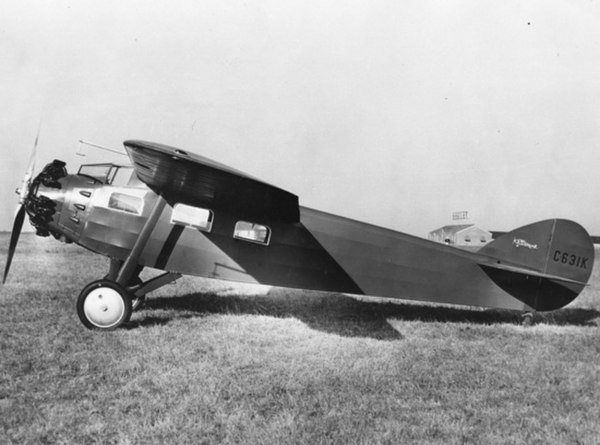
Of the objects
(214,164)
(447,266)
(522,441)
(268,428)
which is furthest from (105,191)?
(522,441)

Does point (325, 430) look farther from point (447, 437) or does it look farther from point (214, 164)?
point (214, 164)

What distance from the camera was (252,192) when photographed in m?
6.14

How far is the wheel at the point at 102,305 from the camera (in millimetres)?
6414

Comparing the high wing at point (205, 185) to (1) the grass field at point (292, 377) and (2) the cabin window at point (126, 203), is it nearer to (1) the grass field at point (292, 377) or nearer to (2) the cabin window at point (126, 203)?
(2) the cabin window at point (126, 203)

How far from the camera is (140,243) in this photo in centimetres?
658

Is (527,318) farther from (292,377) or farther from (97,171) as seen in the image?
(97,171)

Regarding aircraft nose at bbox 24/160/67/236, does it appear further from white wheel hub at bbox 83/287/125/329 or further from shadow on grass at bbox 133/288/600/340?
shadow on grass at bbox 133/288/600/340

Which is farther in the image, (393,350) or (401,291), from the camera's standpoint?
(401,291)

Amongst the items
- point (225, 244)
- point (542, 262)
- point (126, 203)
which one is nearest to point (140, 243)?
point (126, 203)

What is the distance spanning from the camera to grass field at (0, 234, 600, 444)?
3645mm

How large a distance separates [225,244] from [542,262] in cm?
541

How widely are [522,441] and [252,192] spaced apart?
4091mm

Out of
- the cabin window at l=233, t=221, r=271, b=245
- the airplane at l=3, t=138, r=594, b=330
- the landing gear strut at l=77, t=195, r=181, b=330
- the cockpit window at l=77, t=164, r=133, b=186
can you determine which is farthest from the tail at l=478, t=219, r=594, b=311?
the cockpit window at l=77, t=164, r=133, b=186

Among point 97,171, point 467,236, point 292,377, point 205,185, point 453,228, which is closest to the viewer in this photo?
point 292,377
